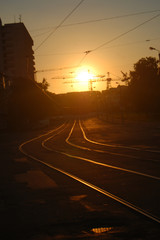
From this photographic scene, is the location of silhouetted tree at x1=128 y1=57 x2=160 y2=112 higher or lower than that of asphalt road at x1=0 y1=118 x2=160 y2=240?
higher

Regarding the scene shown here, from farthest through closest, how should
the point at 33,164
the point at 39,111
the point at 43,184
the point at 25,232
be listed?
the point at 39,111, the point at 33,164, the point at 43,184, the point at 25,232

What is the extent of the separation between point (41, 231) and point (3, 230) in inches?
24.1

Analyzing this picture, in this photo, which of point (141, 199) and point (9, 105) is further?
point (9, 105)

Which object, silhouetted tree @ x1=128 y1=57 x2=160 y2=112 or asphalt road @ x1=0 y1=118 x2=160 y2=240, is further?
silhouetted tree @ x1=128 y1=57 x2=160 y2=112

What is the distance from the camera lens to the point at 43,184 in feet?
32.3

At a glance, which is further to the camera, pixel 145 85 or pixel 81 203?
pixel 145 85

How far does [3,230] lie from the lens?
578cm

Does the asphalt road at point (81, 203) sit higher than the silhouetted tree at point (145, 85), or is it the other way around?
the silhouetted tree at point (145, 85)

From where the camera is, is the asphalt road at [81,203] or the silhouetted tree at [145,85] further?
the silhouetted tree at [145,85]

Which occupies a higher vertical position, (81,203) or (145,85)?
(145,85)

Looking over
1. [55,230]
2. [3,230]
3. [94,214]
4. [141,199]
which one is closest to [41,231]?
[55,230]

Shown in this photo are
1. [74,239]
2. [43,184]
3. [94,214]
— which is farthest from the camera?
[43,184]

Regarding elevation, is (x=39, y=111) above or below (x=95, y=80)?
below

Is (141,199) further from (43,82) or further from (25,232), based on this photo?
(43,82)
